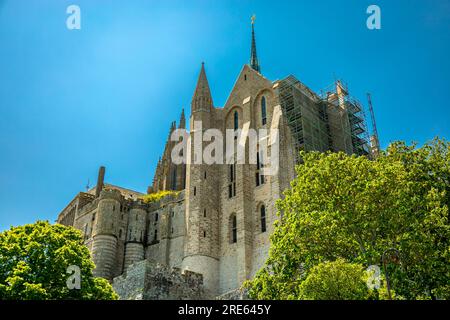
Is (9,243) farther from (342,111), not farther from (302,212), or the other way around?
(342,111)

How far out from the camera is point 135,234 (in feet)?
149

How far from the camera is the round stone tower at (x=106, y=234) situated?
4203cm

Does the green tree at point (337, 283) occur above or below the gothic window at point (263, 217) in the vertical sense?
below

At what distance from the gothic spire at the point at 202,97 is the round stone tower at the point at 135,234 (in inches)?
415

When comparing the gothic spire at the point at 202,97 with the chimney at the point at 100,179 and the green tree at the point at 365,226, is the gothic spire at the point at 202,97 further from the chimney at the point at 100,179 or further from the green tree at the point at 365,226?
the green tree at the point at 365,226

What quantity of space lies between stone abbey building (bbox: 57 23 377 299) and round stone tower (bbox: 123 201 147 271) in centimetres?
9

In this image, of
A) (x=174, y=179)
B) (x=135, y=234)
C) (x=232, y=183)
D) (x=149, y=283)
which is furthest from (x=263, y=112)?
(x=174, y=179)

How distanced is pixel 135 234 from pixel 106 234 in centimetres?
280

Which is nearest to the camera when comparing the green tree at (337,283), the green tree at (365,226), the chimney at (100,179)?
the green tree at (337,283)

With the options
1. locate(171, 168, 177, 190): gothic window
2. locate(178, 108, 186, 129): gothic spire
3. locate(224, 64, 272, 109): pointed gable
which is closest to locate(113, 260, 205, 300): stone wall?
locate(224, 64, 272, 109): pointed gable

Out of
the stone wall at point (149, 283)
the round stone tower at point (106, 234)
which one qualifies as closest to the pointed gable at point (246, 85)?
the round stone tower at point (106, 234)

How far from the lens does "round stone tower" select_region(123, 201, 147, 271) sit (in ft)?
145

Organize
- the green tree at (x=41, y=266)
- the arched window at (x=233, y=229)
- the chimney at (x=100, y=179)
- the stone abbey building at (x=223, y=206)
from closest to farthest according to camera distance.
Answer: the green tree at (x=41, y=266) → the stone abbey building at (x=223, y=206) → the arched window at (x=233, y=229) → the chimney at (x=100, y=179)
